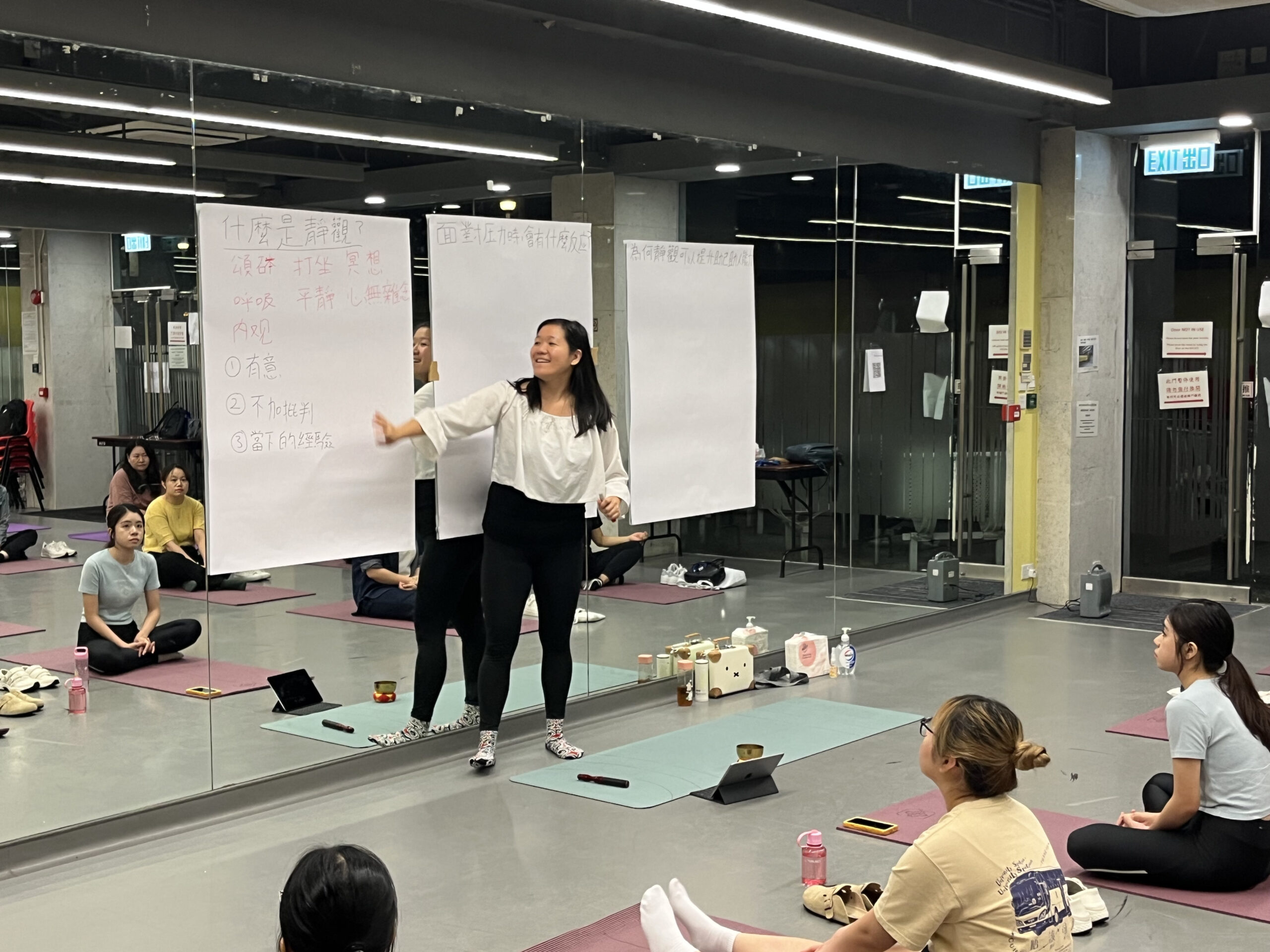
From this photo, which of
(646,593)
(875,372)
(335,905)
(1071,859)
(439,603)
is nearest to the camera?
(335,905)

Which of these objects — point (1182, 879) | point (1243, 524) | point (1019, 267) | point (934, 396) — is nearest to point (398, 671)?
point (1182, 879)

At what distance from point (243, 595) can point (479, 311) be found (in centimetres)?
141

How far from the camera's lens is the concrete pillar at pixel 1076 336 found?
859 centimetres

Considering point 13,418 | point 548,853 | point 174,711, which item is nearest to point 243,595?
point 174,711

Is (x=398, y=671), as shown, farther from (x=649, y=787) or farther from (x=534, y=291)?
(x=534, y=291)

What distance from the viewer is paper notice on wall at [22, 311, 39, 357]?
4242mm

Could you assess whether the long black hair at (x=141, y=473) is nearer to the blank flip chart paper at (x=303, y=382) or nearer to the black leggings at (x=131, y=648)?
the blank flip chart paper at (x=303, y=382)

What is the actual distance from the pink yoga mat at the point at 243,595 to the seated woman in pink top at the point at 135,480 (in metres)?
0.31

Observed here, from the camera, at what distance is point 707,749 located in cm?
545

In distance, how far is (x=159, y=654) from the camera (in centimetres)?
463

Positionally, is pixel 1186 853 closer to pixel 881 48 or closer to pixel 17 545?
pixel 17 545

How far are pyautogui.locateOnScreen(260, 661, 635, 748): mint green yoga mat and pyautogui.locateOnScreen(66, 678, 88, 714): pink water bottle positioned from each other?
1.90 ft

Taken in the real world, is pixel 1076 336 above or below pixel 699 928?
above

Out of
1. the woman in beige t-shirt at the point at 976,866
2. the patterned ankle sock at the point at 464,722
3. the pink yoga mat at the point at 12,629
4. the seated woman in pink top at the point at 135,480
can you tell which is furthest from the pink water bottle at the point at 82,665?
the woman in beige t-shirt at the point at 976,866
